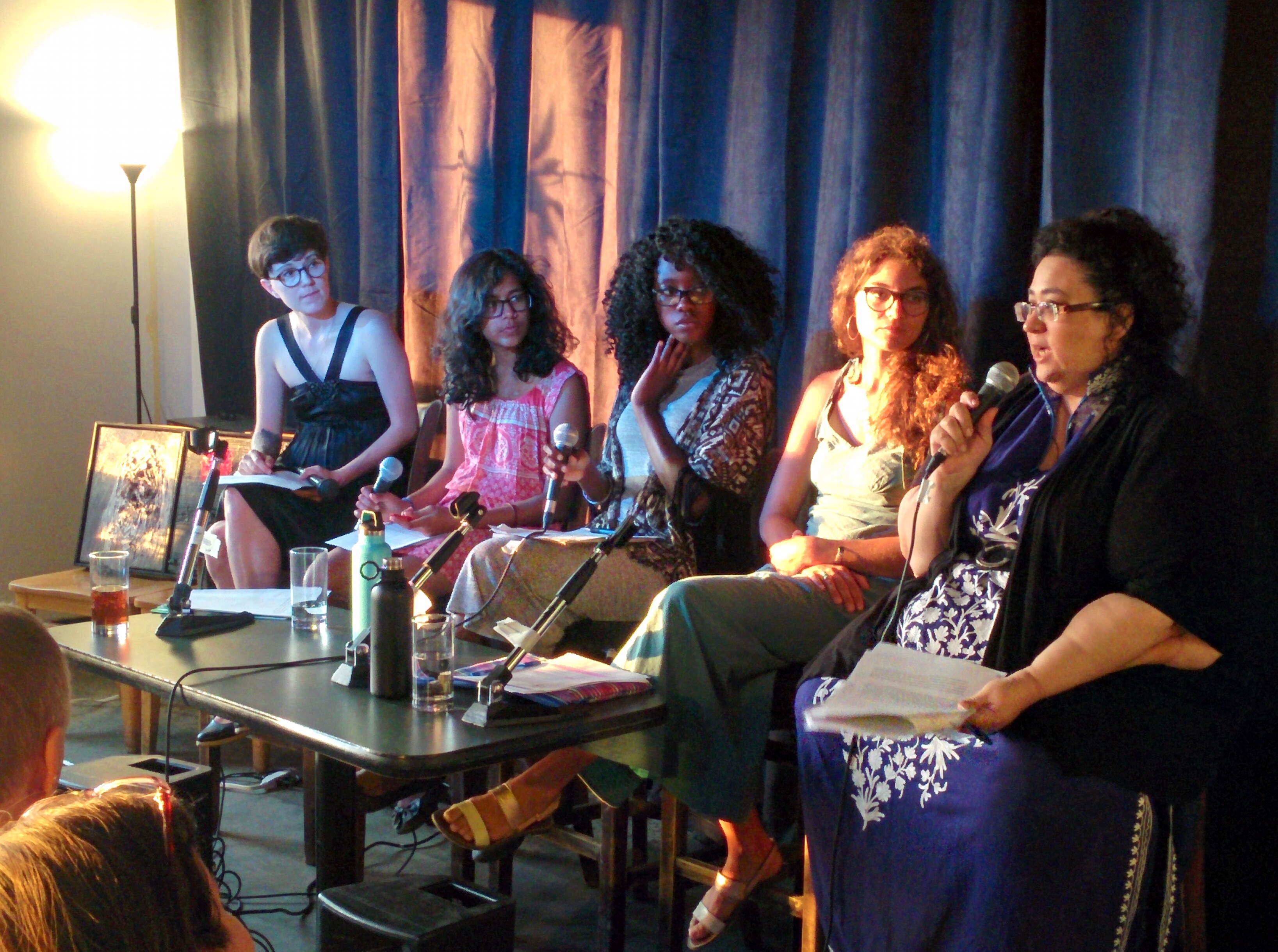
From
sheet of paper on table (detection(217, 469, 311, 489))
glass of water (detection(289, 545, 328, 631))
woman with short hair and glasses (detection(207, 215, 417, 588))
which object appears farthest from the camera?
woman with short hair and glasses (detection(207, 215, 417, 588))

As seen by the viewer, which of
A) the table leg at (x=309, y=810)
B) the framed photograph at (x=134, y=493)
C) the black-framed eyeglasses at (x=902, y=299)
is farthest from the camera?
the framed photograph at (x=134, y=493)

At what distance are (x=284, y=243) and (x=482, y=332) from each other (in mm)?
702

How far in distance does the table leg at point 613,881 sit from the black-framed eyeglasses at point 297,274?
191 centimetres

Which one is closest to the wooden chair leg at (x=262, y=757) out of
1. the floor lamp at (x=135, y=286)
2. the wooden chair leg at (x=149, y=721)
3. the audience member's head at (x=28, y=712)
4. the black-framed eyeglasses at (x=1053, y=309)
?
the wooden chair leg at (x=149, y=721)

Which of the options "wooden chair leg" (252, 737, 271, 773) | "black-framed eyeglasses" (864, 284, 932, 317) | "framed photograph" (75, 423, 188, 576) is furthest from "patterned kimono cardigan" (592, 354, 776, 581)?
"framed photograph" (75, 423, 188, 576)

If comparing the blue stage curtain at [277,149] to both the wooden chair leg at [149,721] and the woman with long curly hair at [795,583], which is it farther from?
the woman with long curly hair at [795,583]

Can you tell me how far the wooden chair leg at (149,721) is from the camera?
10.2ft

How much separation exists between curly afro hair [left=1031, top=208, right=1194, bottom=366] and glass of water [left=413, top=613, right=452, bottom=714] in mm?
1090

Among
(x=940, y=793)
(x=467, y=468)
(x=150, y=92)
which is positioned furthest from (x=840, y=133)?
(x=150, y=92)

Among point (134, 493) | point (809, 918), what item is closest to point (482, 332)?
point (134, 493)

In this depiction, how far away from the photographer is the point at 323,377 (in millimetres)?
3477

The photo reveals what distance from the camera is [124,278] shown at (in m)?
4.68

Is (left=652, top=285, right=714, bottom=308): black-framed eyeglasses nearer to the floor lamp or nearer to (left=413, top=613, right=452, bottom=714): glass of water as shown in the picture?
(left=413, top=613, right=452, bottom=714): glass of water

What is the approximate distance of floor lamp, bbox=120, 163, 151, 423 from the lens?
4406 mm
